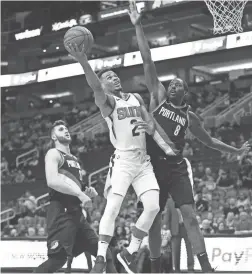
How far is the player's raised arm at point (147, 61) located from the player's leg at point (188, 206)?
0.80 m

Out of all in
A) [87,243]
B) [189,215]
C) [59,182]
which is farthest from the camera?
[87,243]

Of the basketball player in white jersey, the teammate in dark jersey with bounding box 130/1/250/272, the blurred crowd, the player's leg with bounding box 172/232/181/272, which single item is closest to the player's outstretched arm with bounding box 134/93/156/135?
the basketball player in white jersey

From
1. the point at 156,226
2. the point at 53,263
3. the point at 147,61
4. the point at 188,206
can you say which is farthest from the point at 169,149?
the point at 53,263

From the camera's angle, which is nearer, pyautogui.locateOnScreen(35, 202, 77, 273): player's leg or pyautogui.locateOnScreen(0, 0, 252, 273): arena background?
pyautogui.locateOnScreen(35, 202, 77, 273): player's leg

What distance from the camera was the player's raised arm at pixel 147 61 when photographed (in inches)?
251

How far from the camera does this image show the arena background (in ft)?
40.8

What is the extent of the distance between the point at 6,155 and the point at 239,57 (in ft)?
32.7

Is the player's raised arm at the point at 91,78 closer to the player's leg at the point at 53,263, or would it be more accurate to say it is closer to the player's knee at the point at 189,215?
the player's knee at the point at 189,215

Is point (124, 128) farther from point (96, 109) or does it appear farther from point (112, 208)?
point (96, 109)

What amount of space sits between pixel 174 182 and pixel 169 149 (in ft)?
1.20

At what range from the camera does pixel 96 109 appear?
25594 mm

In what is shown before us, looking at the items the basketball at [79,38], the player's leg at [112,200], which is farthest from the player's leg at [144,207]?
the basketball at [79,38]

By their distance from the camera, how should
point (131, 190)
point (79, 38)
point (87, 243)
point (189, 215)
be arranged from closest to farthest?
point (79, 38), point (189, 215), point (87, 243), point (131, 190)

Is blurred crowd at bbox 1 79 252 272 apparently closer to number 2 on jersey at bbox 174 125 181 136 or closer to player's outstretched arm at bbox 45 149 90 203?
player's outstretched arm at bbox 45 149 90 203
